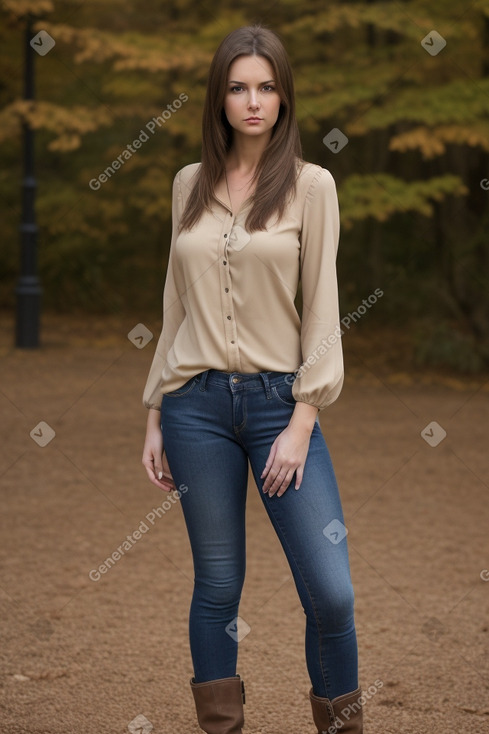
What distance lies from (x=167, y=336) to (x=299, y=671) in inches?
66.6

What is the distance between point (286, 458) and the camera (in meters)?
2.32

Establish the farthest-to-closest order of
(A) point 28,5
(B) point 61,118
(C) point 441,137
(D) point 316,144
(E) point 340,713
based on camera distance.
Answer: (D) point 316,144
(B) point 61,118
(A) point 28,5
(C) point 441,137
(E) point 340,713

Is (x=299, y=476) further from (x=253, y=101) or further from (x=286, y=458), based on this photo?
(x=253, y=101)

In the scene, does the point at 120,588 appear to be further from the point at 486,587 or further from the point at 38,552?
the point at 486,587

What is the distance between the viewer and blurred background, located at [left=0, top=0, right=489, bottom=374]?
31.8 ft

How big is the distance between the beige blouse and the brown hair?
0.11ft

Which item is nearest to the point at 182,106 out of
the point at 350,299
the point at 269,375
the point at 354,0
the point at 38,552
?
the point at 354,0

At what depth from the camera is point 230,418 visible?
2.40 m

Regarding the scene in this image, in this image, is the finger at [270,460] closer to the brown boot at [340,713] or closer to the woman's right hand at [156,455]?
the woman's right hand at [156,455]

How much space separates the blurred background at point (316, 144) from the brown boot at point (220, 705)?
294 inches

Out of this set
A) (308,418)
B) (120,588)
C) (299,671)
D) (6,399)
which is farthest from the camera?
(6,399)

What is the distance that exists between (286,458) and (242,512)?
0.89ft

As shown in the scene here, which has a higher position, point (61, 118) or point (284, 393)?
point (284, 393)

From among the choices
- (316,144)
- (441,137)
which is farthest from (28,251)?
(316,144)
